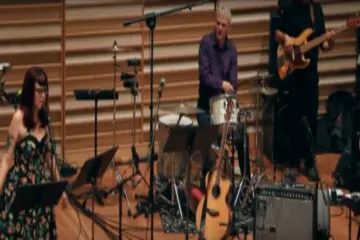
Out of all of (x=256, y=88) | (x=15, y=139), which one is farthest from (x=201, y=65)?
(x=15, y=139)

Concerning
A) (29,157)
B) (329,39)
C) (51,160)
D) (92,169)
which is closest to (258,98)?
(329,39)

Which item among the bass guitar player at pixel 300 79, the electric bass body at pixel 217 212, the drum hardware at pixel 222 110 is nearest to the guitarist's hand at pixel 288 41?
the bass guitar player at pixel 300 79

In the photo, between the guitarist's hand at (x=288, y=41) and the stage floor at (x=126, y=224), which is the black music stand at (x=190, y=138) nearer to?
the stage floor at (x=126, y=224)

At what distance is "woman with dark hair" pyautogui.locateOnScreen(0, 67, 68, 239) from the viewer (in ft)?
22.6

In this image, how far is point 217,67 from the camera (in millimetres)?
9562

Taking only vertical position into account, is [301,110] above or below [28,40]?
below

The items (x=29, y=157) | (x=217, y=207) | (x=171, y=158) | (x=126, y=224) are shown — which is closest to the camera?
(x=29, y=157)

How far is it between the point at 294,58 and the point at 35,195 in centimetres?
463

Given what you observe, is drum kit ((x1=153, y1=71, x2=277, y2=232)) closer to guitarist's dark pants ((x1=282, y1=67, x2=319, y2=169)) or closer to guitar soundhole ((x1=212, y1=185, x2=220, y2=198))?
guitar soundhole ((x1=212, y1=185, x2=220, y2=198))

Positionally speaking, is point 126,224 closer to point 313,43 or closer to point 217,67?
point 217,67

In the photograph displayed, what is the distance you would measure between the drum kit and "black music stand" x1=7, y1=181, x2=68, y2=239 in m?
2.45

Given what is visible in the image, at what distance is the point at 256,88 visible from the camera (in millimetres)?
9320

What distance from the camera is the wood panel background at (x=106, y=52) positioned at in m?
10.4

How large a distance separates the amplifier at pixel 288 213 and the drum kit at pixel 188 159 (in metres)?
0.47
